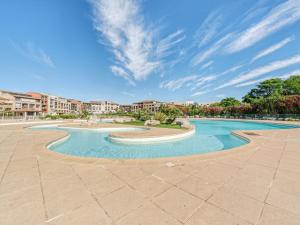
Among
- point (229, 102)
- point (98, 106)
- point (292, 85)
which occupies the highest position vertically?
point (292, 85)

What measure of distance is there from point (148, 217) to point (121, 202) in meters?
0.53

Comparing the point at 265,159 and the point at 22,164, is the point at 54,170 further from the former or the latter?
the point at 265,159

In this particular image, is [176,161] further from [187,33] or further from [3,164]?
[187,33]

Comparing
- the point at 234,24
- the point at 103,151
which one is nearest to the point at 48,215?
Result: the point at 103,151

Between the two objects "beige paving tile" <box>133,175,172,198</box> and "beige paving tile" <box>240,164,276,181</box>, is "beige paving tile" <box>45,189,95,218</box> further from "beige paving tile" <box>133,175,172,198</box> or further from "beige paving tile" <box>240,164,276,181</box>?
"beige paving tile" <box>240,164,276,181</box>

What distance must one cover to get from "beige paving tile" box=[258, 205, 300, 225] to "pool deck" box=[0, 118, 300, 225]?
0.04 ft

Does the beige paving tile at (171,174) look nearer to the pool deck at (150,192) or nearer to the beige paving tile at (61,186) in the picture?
the pool deck at (150,192)

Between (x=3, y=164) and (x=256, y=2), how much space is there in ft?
48.7

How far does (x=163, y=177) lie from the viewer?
9.54ft

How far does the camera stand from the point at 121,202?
2074 millimetres

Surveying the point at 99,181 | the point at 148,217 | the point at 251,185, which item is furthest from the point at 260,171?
the point at 99,181

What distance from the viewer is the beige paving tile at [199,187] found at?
2296 millimetres

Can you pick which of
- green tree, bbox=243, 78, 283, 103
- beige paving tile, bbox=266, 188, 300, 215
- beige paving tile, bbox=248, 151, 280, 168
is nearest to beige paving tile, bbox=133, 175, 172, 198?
beige paving tile, bbox=266, 188, 300, 215

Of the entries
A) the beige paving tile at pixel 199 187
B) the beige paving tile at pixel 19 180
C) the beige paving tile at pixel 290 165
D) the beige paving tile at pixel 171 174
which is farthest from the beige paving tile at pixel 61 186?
the beige paving tile at pixel 290 165
